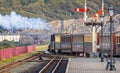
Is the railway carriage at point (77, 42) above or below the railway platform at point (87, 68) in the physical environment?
above

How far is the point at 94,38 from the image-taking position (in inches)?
2746

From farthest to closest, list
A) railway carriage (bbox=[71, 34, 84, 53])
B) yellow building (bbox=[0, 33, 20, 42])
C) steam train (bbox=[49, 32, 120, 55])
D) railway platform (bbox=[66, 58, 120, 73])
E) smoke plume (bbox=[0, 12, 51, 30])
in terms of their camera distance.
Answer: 1. smoke plume (bbox=[0, 12, 51, 30])
2. yellow building (bbox=[0, 33, 20, 42])
3. railway carriage (bbox=[71, 34, 84, 53])
4. steam train (bbox=[49, 32, 120, 55])
5. railway platform (bbox=[66, 58, 120, 73])

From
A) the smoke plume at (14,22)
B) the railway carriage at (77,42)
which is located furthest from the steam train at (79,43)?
the smoke plume at (14,22)

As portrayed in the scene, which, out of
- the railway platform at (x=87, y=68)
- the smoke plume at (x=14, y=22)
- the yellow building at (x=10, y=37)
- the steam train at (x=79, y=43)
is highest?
the smoke plume at (x=14, y=22)

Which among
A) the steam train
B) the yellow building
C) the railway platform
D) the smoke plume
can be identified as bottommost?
the railway platform

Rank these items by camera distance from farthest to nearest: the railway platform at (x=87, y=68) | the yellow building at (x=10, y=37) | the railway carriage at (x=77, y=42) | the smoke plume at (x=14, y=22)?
the smoke plume at (x=14, y=22)
the yellow building at (x=10, y=37)
the railway carriage at (x=77, y=42)
the railway platform at (x=87, y=68)

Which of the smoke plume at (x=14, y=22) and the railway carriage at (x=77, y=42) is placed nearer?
the railway carriage at (x=77, y=42)

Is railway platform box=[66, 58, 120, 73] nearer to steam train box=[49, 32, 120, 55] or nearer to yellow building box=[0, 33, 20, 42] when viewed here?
steam train box=[49, 32, 120, 55]

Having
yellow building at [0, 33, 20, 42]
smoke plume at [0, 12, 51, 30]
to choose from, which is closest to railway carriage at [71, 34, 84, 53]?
yellow building at [0, 33, 20, 42]

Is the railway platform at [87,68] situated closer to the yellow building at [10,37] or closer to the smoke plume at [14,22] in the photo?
the yellow building at [10,37]

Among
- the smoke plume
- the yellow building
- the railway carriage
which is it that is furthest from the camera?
the smoke plume

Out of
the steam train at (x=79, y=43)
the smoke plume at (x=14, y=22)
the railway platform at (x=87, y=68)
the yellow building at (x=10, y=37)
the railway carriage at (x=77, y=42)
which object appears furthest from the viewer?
the smoke plume at (x=14, y=22)

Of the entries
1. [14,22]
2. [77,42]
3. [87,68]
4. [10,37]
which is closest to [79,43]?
[77,42]

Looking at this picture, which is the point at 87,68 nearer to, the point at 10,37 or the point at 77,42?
the point at 77,42
